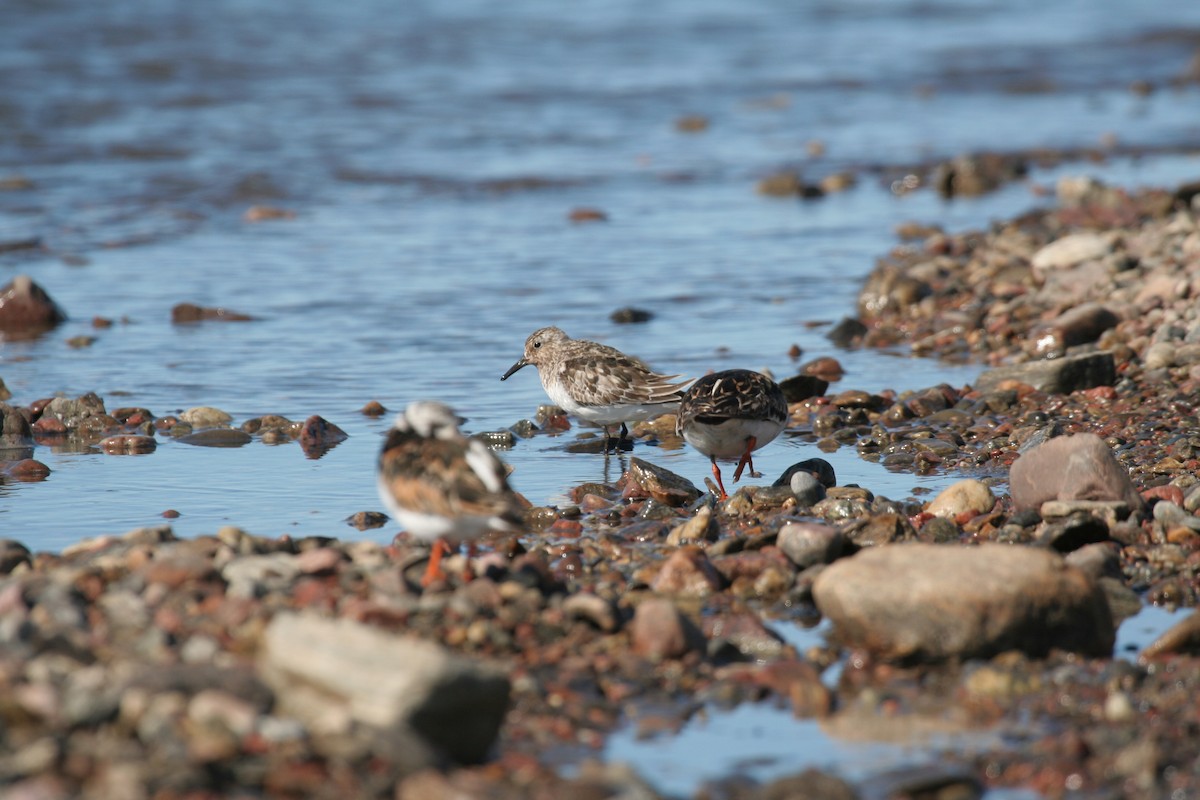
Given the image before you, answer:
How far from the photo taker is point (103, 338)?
1329 cm

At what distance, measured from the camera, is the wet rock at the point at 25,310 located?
44.5 feet

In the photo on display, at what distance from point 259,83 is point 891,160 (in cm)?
1275

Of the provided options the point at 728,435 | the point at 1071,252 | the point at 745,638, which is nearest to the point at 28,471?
the point at 728,435

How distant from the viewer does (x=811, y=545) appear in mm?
7211

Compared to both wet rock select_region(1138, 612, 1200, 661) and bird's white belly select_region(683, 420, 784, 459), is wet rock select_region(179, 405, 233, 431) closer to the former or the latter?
bird's white belly select_region(683, 420, 784, 459)

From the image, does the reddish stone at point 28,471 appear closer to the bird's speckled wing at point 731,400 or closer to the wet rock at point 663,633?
the bird's speckled wing at point 731,400

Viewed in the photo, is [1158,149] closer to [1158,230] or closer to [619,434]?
[1158,230]

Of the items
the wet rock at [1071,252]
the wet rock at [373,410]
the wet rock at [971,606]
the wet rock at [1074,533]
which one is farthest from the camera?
the wet rock at [1071,252]

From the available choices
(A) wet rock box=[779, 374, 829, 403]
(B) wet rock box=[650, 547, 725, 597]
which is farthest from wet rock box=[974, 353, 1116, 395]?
(B) wet rock box=[650, 547, 725, 597]

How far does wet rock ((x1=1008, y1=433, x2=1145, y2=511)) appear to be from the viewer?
25.9 ft

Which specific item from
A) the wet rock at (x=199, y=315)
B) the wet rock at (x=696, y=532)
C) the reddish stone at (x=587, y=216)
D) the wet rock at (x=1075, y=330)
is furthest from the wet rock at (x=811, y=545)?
the reddish stone at (x=587, y=216)

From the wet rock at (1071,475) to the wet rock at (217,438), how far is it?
5167 millimetres

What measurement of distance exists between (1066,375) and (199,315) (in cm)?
773

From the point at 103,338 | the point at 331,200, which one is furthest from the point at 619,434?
the point at 331,200
